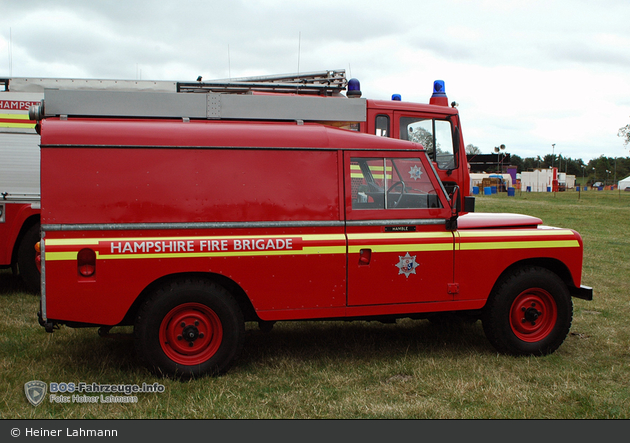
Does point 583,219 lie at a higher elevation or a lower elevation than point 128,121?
lower

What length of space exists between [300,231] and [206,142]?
109cm

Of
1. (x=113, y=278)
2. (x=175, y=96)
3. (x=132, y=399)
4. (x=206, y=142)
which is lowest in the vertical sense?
(x=132, y=399)

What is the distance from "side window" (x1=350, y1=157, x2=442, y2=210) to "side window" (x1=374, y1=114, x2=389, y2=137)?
2.44m

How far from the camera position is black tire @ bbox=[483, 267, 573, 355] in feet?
17.2

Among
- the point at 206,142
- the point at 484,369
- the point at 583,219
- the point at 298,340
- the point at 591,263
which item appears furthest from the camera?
the point at 583,219

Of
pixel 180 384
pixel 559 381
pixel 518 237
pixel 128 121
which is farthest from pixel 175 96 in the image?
pixel 559 381

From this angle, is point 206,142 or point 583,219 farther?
point 583,219

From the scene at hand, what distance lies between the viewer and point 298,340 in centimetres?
594

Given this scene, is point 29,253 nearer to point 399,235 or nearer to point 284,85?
point 284,85

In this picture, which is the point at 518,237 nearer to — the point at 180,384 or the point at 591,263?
the point at 180,384

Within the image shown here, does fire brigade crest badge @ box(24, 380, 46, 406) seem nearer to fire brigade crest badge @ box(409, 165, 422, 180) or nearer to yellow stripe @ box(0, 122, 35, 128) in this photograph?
fire brigade crest badge @ box(409, 165, 422, 180)

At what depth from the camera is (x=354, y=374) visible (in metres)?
4.89

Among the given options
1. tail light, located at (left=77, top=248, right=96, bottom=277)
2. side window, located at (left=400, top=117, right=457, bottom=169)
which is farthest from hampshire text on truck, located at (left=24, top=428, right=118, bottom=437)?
side window, located at (left=400, top=117, right=457, bottom=169)

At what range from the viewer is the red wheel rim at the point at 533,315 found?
17.6 feet
